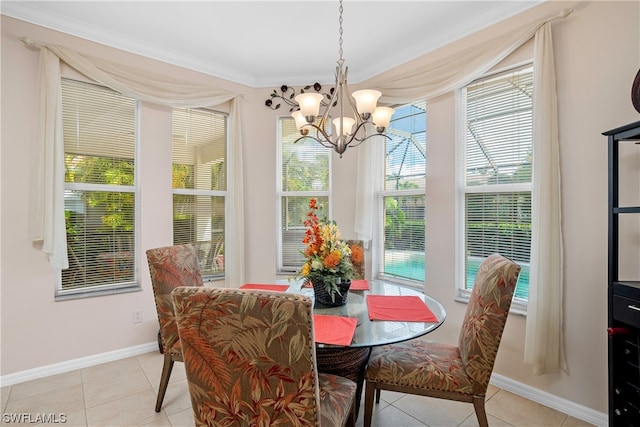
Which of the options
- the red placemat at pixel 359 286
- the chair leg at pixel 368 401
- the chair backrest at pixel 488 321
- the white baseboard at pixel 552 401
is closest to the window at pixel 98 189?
the red placemat at pixel 359 286

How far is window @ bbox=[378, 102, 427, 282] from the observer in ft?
9.78

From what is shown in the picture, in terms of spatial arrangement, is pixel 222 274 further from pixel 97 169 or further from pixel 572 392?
pixel 572 392

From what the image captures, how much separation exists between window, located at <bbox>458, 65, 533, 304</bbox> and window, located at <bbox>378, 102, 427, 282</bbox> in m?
0.42

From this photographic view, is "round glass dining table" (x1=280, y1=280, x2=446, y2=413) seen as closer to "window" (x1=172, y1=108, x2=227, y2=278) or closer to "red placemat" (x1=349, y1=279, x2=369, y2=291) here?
"red placemat" (x1=349, y1=279, x2=369, y2=291)

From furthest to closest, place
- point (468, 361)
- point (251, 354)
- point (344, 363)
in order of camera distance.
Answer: point (344, 363) < point (468, 361) < point (251, 354)

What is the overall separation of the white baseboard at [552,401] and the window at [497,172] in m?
0.60

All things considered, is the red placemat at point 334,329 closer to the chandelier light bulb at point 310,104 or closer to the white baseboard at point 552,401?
the chandelier light bulb at point 310,104

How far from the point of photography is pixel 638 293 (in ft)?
4.71

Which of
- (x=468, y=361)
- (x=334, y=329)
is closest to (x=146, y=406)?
(x=334, y=329)

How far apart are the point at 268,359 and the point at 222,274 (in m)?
2.62

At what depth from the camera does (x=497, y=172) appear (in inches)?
96.0

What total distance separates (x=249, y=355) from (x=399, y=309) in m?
1.02

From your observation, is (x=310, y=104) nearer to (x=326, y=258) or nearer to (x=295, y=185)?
(x=326, y=258)

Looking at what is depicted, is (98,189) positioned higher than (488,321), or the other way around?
(98,189)
